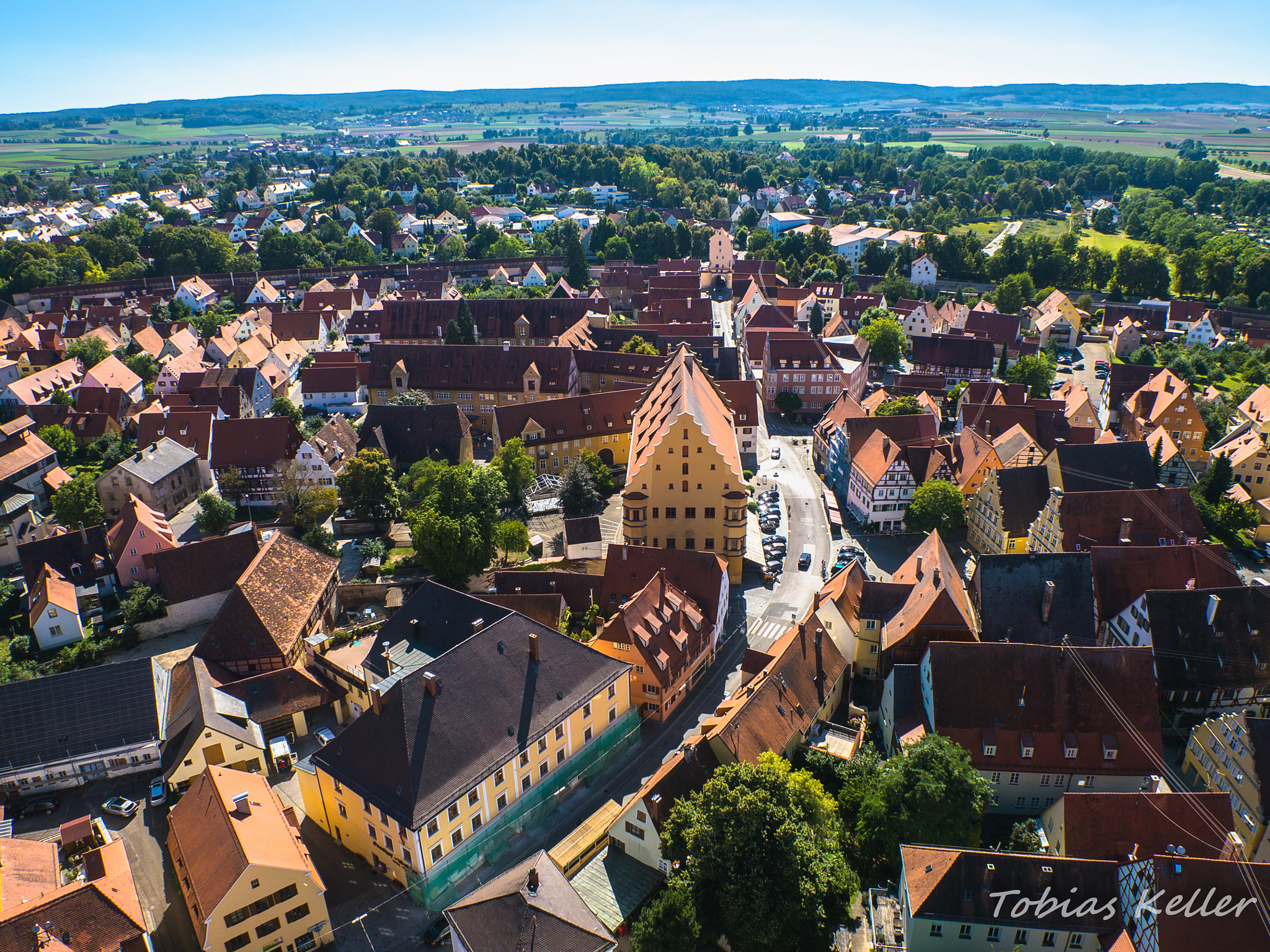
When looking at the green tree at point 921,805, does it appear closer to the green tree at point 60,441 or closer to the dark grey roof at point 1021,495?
the dark grey roof at point 1021,495

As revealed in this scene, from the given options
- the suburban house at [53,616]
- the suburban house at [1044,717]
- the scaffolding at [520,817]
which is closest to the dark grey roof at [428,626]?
the scaffolding at [520,817]

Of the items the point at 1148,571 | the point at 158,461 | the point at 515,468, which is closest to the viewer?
the point at 1148,571

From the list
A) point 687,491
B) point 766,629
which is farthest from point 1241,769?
point 687,491

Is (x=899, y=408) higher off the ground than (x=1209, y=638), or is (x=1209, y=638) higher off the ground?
(x=899, y=408)

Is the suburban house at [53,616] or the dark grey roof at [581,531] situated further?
the dark grey roof at [581,531]

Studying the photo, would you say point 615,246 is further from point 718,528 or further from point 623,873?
point 623,873

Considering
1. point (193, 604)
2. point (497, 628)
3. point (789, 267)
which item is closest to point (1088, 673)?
point (497, 628)

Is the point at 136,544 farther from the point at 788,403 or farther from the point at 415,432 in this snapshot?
the point at 788,403
